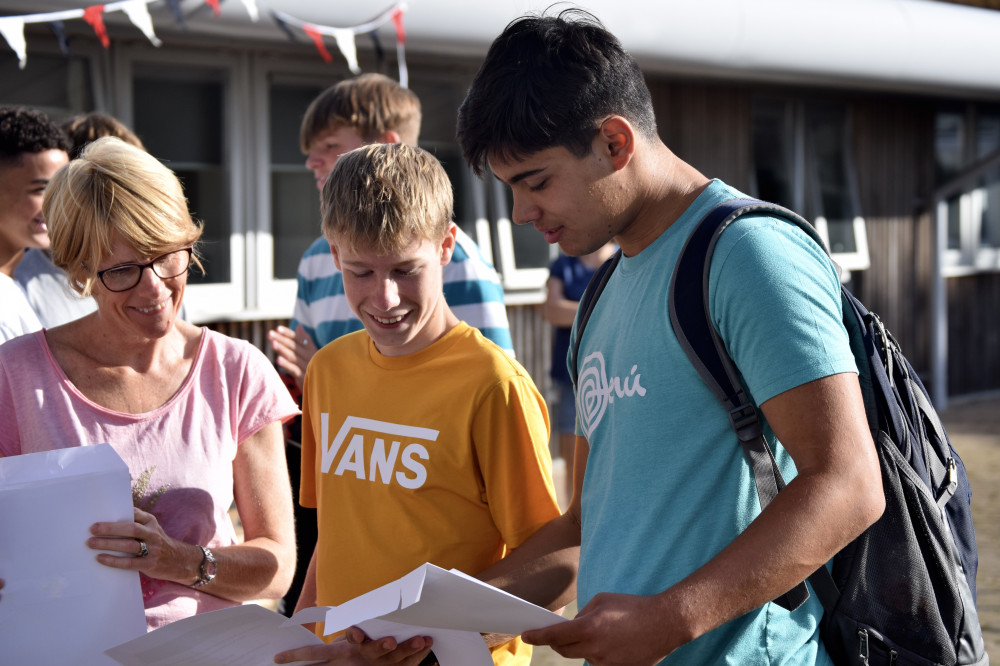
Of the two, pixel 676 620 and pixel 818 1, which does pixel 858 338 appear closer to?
pixel 676 620

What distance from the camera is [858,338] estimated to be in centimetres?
144

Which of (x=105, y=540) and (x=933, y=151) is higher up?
(x=105, y=540)

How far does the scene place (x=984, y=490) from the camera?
24.1 feet

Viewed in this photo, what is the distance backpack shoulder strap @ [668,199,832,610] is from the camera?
139cm

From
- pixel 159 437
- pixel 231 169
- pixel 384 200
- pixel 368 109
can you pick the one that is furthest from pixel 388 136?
pixel 231 169

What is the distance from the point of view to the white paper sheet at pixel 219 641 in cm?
152

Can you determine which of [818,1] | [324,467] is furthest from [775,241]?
[818,1]

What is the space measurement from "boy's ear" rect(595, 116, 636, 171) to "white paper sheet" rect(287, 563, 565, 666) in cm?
66

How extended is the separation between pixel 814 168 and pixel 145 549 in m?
8.58

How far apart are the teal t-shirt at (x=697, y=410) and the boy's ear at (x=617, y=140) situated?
0.13 meters

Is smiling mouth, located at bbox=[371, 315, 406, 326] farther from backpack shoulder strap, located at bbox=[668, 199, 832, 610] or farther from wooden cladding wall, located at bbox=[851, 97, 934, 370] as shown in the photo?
wooden cladding wall, located at bbox=[851, 97, 934, 370]

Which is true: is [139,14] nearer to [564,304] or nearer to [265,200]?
[265,200]

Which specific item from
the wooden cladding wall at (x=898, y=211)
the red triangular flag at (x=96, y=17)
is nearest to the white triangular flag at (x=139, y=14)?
the red triangular flag at (x=96, y=17)

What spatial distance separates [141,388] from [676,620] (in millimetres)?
1183
